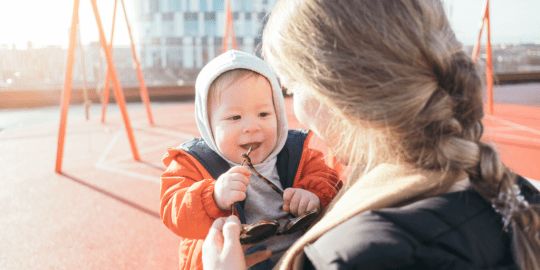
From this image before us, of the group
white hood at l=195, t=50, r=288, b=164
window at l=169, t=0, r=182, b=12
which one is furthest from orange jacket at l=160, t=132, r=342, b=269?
window at l=169, t=0, r=182, b=12

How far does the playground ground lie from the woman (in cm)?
12

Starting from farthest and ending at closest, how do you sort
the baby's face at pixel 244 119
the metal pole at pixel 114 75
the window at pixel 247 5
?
1. the window at pixel 247 5
2. the metal pole at pixel 114 75
3. the baby's face at pixel 244 119

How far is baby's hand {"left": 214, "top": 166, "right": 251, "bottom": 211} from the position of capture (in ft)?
3.56

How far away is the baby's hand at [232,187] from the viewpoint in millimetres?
1084

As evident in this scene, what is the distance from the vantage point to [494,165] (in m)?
0.68

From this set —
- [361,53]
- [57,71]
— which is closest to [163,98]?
[57,71]

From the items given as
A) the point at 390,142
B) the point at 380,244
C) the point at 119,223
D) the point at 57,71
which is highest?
the point at 57,71

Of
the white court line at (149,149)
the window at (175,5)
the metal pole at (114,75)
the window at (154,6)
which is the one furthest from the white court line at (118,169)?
the window at (154,6)

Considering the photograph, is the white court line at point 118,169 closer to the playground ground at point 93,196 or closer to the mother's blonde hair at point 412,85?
the playground ground at point 93,196

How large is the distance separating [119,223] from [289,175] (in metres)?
1.35

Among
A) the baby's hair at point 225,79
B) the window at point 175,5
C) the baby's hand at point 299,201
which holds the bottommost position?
the baby's hand at point 299,201

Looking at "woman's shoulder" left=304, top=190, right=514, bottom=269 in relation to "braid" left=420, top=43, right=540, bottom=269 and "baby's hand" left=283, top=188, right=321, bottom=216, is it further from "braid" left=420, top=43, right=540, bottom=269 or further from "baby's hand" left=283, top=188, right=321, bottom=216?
"baby's hand" left=283, top=188, right=321, bottom=216

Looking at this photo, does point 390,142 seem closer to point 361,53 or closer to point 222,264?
point 361,53

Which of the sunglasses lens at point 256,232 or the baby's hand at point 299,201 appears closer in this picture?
the sunglasses lens at point 256,232
